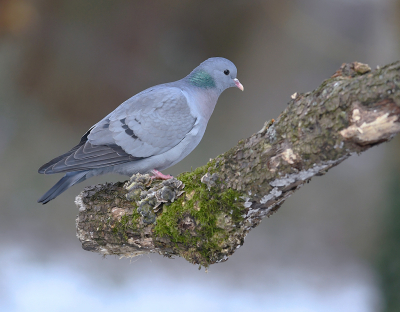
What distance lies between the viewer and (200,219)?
6.45 ft

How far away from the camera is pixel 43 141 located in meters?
5.41

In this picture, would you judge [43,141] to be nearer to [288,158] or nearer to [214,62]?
[214,62]

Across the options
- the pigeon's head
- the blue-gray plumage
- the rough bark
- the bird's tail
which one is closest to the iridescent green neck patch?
the pigeon's head

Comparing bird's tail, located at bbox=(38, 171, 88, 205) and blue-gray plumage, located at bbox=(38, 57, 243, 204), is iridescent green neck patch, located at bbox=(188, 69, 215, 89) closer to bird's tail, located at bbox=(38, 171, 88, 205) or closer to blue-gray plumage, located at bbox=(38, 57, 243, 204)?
blue-gray plumage, located at bbox=(38, 57, 243, 204)

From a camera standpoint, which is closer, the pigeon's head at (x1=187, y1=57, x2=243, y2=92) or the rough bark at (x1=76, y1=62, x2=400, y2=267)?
the rough bark at (x1=76, y1=62, x2=400, y2=267)

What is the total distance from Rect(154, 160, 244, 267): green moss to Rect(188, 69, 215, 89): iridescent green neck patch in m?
1.04

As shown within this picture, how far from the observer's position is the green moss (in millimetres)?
1902

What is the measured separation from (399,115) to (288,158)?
0.46 metres

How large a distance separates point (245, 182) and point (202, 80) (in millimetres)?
1393

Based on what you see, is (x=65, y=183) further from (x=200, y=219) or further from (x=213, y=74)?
(x=213, y=74)

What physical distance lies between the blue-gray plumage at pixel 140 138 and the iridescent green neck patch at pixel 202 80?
0.18m

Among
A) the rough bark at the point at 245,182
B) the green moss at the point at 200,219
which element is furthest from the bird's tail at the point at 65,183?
the green moss at the point at 200,219

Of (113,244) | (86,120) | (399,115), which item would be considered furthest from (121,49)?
(399,115)

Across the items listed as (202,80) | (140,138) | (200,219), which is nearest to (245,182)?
(200,219)
